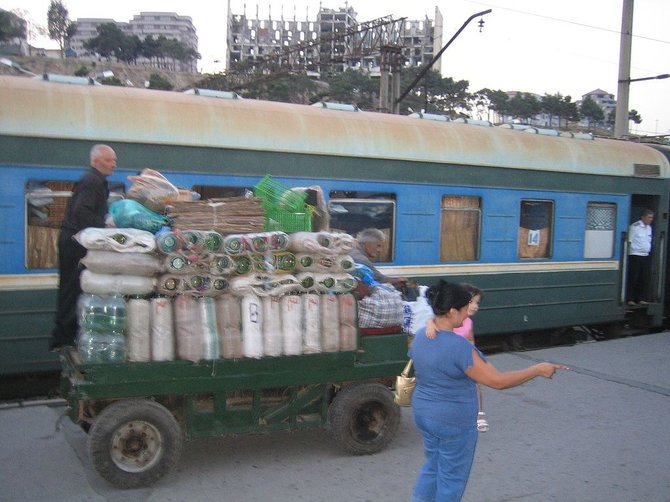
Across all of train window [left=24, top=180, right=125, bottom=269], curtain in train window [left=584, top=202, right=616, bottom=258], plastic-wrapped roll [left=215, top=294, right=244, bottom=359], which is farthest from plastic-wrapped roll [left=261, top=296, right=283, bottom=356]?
curtain in train window [left=584, top=202, right=616, bottom=258]

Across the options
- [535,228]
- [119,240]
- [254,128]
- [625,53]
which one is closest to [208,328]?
[119,240]

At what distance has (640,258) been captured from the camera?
1174cm

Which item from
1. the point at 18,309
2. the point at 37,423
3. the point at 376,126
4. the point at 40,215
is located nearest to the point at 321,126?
the point at 376,126

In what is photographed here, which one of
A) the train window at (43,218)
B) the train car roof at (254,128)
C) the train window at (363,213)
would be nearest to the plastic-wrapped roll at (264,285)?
the train window at (43,218)

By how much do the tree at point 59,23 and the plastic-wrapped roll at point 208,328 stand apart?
10982cm

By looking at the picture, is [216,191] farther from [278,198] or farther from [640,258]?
[640,258]

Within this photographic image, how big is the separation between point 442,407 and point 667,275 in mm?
10082

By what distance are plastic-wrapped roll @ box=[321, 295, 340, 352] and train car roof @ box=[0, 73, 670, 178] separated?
284 cm

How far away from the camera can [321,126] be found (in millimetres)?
8039

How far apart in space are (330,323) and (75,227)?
6.68ft

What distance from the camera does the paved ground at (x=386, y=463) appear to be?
188 inches

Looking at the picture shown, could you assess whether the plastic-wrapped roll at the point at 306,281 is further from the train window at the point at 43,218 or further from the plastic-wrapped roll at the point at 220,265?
the train window at the point at 43,218

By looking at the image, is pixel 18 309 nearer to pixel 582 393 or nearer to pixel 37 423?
pixel 37 423

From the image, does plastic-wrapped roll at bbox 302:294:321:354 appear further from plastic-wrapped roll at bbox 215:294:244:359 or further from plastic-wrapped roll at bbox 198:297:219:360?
plastic-wrapped roll at bbox 198:297:219:360
